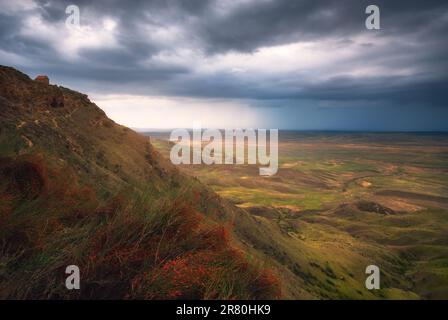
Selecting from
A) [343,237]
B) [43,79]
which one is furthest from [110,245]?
[343,237]

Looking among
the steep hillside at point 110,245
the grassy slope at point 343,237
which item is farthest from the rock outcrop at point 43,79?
Answer: the grassy slope at point 343,237

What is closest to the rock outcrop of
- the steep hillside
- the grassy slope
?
the steep hillside

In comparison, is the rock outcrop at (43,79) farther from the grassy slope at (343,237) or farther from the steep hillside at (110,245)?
the grassy slope at (343,237)

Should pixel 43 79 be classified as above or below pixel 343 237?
above

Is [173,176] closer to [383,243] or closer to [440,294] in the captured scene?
[440,294]

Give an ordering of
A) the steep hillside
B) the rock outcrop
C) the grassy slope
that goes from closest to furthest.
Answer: the steep hillside → the rock outcrop → the grassy slope

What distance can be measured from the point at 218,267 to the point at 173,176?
26233 mm

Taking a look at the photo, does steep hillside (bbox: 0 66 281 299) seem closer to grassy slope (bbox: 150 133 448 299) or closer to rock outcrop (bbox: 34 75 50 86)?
grassy slope (bbox: 150 133 448 299)

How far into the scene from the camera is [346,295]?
43.1 m

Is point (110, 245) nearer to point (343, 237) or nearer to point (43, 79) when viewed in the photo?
point (43, 79)

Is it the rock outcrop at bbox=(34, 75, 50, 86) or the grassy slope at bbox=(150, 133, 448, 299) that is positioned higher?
the rock outcrop at bbox=(34, 75, 50, 86)

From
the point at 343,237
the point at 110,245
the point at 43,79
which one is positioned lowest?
the point at 343,237

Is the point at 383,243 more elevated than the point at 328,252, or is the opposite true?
the point at 328,252
